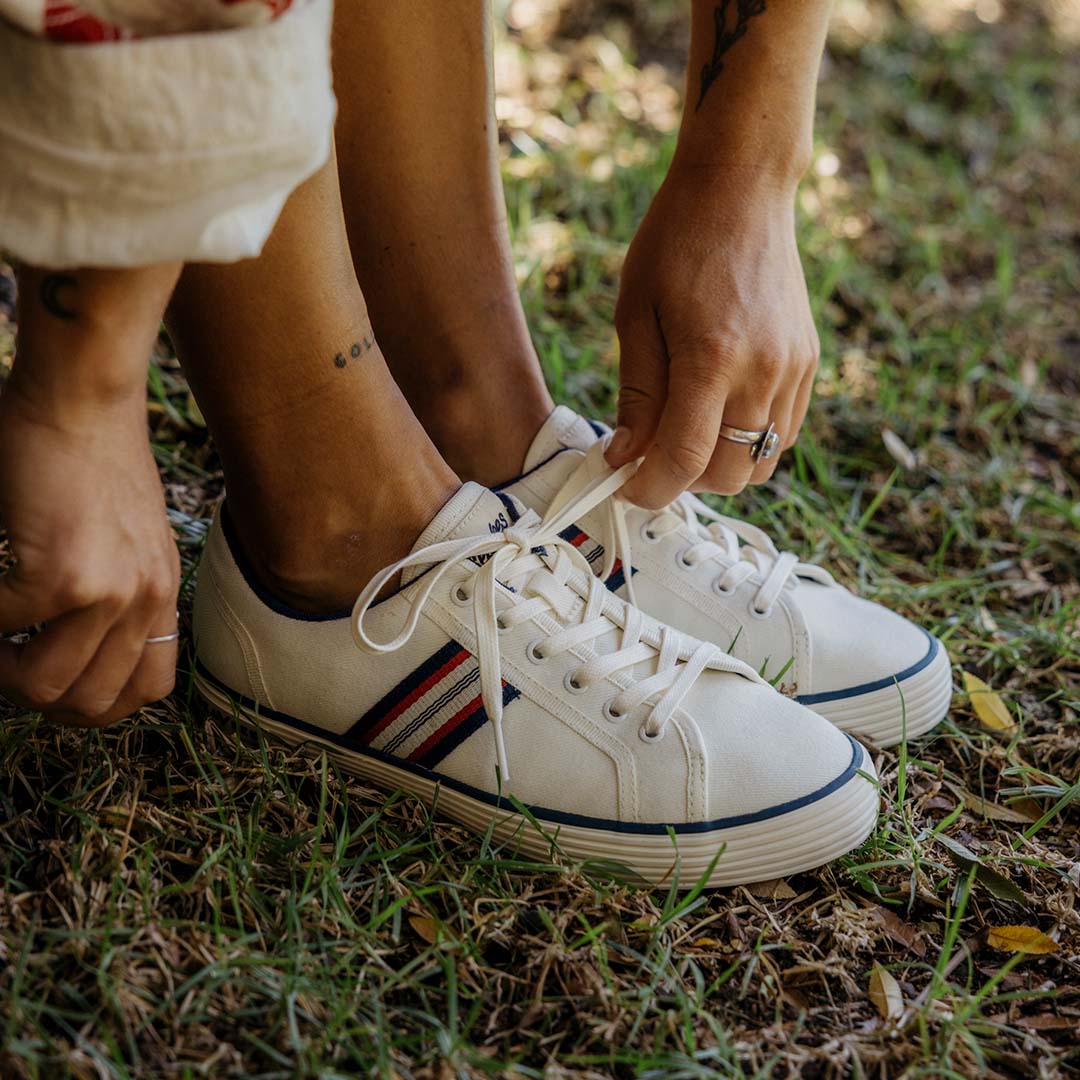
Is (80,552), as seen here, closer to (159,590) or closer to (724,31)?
(159,590)

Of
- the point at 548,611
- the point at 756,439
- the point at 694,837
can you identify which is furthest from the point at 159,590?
the point at 756,439

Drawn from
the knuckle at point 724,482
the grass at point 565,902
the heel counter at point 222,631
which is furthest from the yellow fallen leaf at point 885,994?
the heel counter at point 222,631

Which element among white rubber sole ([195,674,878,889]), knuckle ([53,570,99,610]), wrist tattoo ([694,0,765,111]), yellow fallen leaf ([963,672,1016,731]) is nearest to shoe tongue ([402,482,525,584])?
white rubber sole ([195,674,878,889])

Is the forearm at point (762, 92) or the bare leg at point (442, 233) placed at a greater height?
the forearm at point (762, 92)

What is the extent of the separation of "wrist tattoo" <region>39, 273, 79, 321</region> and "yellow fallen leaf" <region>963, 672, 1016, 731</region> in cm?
123

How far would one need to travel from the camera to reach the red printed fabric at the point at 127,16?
73 cm

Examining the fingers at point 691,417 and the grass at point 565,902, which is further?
the fingers at point 691,417

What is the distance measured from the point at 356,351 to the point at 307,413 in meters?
0.08

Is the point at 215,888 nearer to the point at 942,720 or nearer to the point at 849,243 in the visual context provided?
the point at 942,720

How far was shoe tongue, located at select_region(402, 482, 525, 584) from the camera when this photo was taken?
1178 millimetres

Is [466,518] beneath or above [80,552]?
beneath

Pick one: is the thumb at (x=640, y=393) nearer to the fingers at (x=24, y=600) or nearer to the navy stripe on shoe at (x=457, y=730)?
the navy stripe on shoe at (x=457, y=730)

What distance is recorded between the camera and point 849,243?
2.77 meters

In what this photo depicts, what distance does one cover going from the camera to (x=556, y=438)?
143cm
